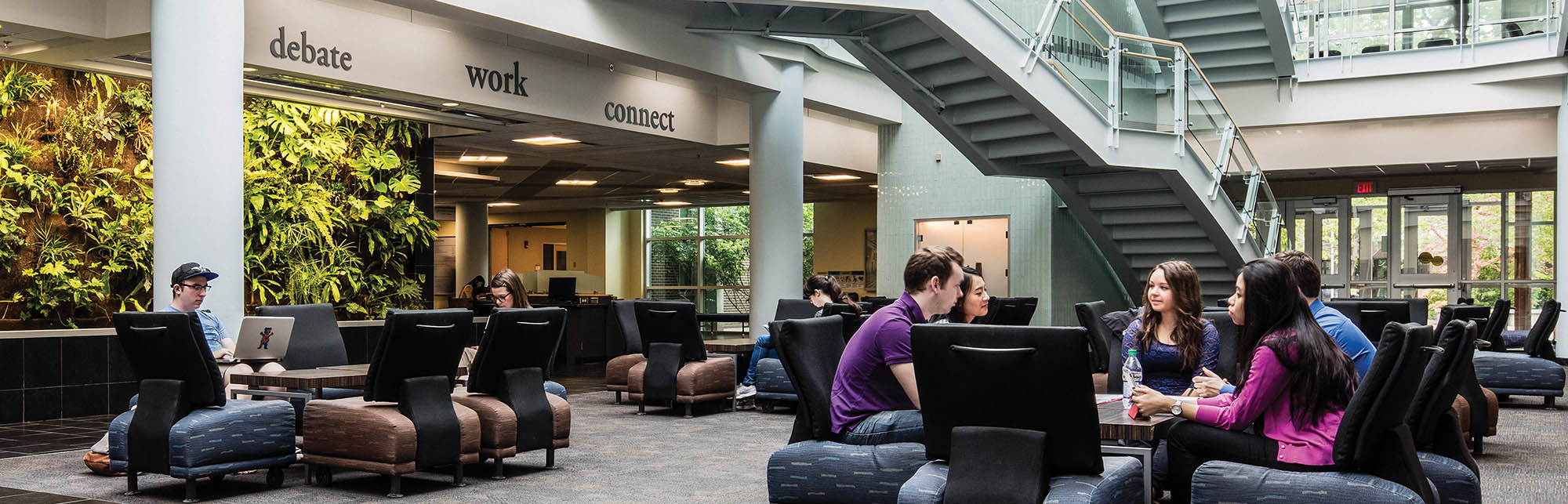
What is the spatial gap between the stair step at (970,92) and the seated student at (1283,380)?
8.54m

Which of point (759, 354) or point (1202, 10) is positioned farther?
point (1202, 10)

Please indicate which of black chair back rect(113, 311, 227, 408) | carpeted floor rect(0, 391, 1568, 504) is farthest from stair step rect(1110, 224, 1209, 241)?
black chair back rect(113, 311, 227, 408)

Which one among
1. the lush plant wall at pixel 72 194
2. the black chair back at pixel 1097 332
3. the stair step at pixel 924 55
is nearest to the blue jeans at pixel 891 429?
the black chair back at pixel 1097 332

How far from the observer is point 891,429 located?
16.4 ft

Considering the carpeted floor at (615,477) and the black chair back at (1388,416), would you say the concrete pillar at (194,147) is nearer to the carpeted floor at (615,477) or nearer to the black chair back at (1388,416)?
the carpeted floor at (615,477)

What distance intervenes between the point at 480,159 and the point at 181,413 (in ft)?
41.1

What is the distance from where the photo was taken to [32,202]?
33.8 ft

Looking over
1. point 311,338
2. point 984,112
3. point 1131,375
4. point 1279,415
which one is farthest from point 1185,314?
point 984,112

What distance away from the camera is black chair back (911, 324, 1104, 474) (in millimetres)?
3717

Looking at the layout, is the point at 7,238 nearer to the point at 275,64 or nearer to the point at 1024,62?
the point at 275,64

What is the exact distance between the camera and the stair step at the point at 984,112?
12.9 metres

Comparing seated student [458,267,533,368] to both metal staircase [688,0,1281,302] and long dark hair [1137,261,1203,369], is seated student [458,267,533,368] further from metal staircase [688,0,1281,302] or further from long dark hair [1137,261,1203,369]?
metal staircase [688,0,1281,302]

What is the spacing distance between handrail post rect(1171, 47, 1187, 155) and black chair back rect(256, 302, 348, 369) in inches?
353

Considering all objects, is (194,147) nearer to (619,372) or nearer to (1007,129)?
(619,372)
